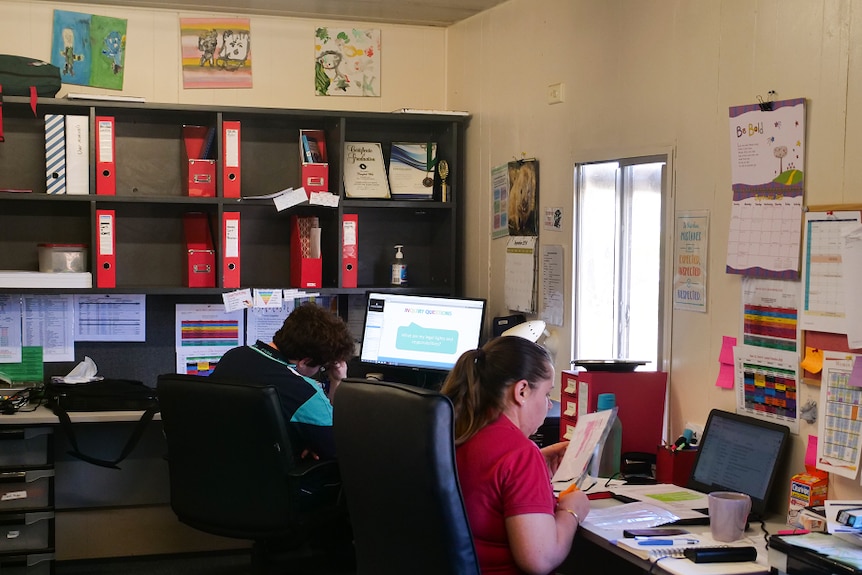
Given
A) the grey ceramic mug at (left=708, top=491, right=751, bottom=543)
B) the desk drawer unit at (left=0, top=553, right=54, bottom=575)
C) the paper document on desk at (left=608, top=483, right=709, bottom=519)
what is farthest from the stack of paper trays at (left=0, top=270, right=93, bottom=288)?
the grey ceramic mug at (left=708, top=491, right=751, bottom=543)

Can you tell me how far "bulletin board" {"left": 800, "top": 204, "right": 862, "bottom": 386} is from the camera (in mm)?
2293

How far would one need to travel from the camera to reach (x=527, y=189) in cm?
373

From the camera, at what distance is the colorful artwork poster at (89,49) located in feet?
13.2

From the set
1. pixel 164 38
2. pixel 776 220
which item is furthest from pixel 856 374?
pixel 164 38

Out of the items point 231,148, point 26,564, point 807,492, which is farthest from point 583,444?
point 26,564

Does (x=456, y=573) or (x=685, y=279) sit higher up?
(x=685, y=279)

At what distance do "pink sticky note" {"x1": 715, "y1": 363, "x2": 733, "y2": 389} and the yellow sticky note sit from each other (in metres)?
0.28

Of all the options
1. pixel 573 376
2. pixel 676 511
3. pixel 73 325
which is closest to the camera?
pixel 676 511

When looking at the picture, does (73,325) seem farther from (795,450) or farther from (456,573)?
(795,450)

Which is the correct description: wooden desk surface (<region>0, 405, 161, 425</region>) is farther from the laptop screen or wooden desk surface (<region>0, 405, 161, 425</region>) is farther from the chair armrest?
the laptop screen

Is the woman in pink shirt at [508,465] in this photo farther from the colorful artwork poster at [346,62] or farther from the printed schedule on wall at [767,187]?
the colorful artwork poster at [346,62]

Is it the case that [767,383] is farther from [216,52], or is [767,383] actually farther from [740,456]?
[216,52]

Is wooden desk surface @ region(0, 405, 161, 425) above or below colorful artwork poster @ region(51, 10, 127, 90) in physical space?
below

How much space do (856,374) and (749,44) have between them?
933 millimetres
